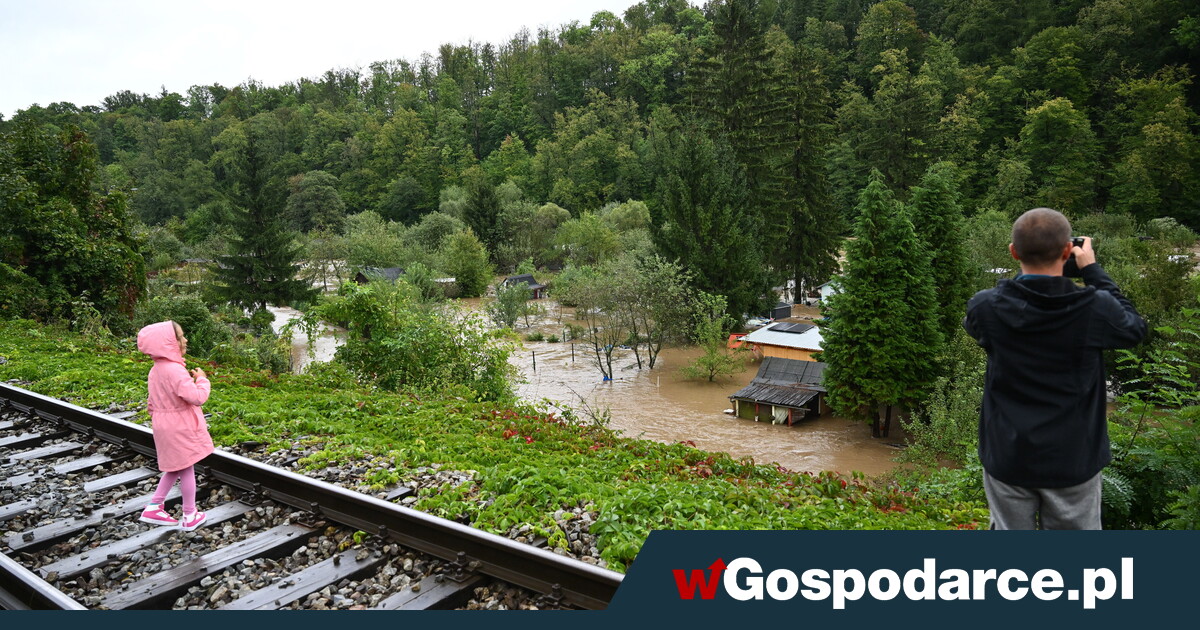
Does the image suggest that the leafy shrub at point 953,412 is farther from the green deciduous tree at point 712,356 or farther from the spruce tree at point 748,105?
the spruce tree at point 748,105

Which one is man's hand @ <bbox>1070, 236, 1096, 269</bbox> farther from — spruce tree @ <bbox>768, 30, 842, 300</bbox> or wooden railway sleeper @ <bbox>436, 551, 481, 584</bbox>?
spruce tree @ <bbox>768, 30, 842, 300</bbox>

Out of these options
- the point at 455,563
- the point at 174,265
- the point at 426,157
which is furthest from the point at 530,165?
the point at 455,563

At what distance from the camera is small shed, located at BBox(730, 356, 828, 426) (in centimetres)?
2564

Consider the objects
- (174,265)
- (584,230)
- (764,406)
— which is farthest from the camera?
(174,265)

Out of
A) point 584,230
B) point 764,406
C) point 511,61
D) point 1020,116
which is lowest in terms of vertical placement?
point 764,406

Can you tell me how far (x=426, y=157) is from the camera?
104500mm

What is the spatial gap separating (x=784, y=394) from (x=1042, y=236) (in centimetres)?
2376

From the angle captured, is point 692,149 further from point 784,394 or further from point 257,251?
point 257,251

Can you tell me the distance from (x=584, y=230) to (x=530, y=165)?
42.4m

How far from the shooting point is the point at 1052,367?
2.96 m

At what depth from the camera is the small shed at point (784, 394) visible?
25.6 m

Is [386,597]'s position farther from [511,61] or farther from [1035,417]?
[511,61]

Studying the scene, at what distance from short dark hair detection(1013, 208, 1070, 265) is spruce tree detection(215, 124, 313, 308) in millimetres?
47942

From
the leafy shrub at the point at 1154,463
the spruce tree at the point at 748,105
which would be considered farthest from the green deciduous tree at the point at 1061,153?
the leafy shrub at the point at 1154,463
